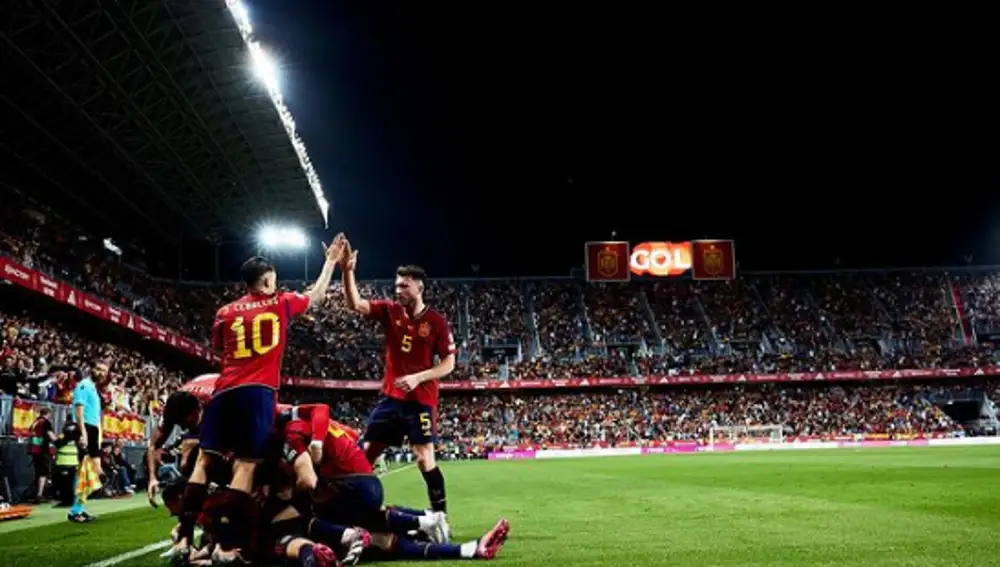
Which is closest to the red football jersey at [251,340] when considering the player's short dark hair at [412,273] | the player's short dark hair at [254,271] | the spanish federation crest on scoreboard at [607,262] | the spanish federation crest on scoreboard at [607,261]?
the player's short dark hair at [254,271]

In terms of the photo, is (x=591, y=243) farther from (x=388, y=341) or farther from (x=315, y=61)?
(x=388, y=341)

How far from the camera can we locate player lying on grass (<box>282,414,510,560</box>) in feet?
18.2

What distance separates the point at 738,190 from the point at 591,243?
8969 mm

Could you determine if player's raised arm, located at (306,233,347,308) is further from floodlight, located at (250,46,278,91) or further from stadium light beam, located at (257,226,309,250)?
stadium light beam, located at (257,226,309,250)

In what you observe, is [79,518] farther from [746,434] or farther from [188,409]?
[746,434]

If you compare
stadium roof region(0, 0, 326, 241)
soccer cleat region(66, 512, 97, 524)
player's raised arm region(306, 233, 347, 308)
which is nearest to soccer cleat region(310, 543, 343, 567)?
player's raised arm region(306, 233, 347, 308)

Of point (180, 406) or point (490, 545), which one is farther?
point (180, 406)

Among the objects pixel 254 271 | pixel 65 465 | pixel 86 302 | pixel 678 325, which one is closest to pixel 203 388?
pixel 254 271

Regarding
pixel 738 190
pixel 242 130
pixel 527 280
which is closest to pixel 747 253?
pixel 738 190

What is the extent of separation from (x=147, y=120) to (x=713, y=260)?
3293 cm

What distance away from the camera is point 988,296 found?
5391cm

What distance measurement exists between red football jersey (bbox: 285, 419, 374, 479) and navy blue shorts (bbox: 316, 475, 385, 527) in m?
0.06

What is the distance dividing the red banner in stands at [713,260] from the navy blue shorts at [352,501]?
44997 millimetres

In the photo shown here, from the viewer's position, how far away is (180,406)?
654cm
